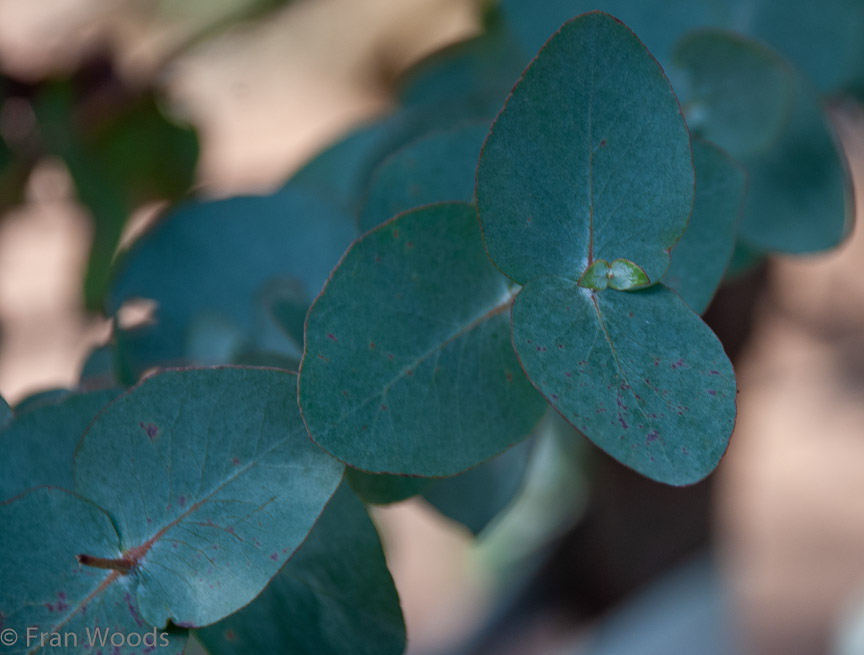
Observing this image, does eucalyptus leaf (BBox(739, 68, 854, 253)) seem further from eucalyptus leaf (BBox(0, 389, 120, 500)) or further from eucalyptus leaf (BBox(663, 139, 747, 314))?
eucalyptus leaf (BBox(0, 389, 120, 500))

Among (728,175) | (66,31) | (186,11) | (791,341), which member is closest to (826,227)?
(728,175)

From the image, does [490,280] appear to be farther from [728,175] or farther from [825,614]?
[825,614]

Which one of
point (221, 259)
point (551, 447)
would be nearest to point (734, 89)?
point (221, 259)

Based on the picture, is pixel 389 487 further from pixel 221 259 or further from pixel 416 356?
pixel 221 259

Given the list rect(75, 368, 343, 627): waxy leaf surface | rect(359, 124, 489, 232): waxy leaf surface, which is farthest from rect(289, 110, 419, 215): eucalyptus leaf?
rect(75, 368, 343, 627): waxy leaf surface

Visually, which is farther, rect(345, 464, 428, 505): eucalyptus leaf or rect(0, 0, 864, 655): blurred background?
rect(0, 0, 864, 655): blurred background

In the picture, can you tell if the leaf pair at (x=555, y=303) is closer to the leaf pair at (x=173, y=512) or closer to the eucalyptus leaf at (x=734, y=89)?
the leaf pair at (x=173, y=512)

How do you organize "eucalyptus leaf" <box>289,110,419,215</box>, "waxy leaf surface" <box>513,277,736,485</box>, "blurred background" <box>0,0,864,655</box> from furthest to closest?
"blurred background" <box>0,0,864,655</box> → "eucalyptus leaf" <box>289,110,419,215</box> → "waxy leaf surface" <box>513,277,736,485</box>

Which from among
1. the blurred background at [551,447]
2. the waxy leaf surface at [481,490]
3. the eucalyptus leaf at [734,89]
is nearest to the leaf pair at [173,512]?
the waxy leaf surface at [481,490]
